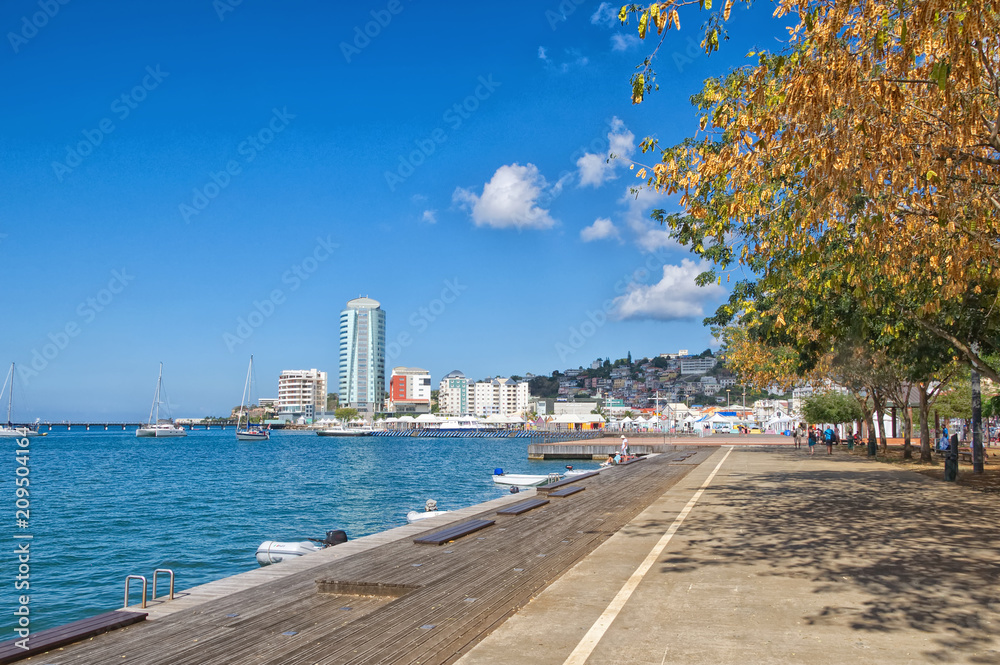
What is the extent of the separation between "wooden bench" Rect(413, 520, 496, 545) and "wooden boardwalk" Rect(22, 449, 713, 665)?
0.14 meters

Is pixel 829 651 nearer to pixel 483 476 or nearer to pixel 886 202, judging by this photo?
pixel 886 202

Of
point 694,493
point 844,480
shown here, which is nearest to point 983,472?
point 844,480

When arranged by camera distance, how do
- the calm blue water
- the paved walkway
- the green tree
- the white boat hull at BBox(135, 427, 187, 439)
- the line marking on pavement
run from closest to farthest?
1. the line marking on pavement
2. the paved walkway
3. the calm blue water
4. the green tree
5. the white boat hull at BBox(135, 427, 187, 439)

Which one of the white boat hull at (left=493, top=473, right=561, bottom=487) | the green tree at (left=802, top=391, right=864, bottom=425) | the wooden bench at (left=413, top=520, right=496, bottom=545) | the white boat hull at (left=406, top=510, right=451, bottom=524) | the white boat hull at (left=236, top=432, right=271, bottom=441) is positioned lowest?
the white boat hull at (left=236, top=432, right=271, bottom=441)

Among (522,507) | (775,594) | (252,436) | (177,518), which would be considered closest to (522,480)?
(177,518)

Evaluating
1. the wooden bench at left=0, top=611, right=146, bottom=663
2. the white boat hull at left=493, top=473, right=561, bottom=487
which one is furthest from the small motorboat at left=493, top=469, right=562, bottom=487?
the wooden bench at left=0, top=611, right=146, bottom=663

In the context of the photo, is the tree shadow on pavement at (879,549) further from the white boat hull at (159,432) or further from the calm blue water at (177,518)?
the white boat hull at (159,432)

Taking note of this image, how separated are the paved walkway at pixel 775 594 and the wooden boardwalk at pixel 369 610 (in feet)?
1.28

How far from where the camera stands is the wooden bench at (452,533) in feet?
38.3

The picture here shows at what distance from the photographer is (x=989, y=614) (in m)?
7.15

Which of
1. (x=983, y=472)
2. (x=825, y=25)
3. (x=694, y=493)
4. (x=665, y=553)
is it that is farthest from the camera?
(x=983, y=472)

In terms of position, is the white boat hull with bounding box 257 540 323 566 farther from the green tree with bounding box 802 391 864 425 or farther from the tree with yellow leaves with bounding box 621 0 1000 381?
the green tree with bounding box 802 391 864 425

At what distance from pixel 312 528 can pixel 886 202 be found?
22.6 m

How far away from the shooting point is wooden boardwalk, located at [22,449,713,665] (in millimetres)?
6012
